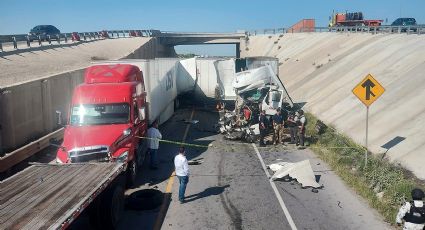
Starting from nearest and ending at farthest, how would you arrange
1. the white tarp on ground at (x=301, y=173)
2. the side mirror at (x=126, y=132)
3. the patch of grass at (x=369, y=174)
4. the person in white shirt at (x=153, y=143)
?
the patch of grass at (x=369, y=174), the side mirror at (x=126, y=132), the white tarp on ground at (x=301, y=173), the person in white shirt at (x=153, y=143)

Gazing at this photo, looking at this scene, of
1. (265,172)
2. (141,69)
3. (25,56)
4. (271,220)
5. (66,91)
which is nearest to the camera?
(271,220)

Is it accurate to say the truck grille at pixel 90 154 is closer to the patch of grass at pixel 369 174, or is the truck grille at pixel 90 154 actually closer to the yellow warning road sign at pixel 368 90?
the patch of grass at pixel 369 174

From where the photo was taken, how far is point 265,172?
16453 millimetres

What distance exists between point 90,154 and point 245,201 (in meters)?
5.01

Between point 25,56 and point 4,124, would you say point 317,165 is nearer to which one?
point 4,124

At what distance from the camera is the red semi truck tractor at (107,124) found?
1335 cm

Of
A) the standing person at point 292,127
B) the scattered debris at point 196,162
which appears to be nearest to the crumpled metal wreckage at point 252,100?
the standing person at point 292,127

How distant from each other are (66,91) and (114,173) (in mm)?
13331

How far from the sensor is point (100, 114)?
14.9 metres

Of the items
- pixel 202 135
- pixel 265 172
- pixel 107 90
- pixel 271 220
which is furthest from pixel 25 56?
pixel 271 220

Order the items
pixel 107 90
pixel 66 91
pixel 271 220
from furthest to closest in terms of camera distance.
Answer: pixel 66 91 → pixel 107 90 → pixel 271 220

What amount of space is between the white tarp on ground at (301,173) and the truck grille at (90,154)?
19.7ft

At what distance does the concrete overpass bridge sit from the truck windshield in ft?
252

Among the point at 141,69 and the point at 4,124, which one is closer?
the point at 4,124
